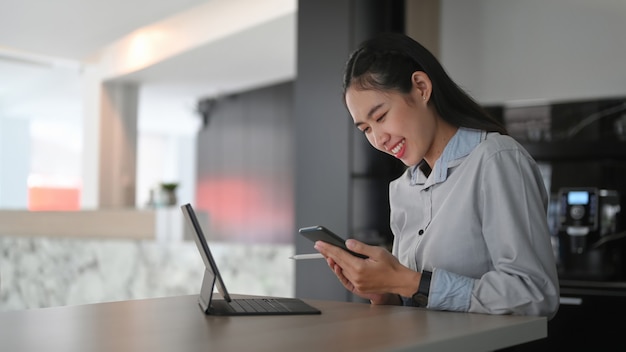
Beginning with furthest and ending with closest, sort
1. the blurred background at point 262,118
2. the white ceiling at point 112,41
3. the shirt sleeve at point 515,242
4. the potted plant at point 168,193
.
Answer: the potted plant at point 168,193 < the white ceiling at point 112,41 < the blurred background at point 262,118 < the shirt sleeve at point 515,242

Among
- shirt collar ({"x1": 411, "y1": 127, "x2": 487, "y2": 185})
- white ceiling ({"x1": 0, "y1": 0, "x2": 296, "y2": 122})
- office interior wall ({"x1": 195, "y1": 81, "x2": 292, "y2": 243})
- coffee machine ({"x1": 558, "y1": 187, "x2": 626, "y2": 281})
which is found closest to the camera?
shirt collar ({"x1": 411, "y1": 127, "x2": 487, "y2": 185})

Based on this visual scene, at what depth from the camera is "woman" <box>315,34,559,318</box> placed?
4.69 feet

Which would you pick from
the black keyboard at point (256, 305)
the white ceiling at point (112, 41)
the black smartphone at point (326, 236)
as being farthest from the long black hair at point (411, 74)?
the white ceiling at point (112, 41)

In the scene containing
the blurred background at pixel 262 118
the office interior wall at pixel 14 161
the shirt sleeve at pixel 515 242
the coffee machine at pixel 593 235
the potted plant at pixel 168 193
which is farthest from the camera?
the office interior wall at pixel 14 161

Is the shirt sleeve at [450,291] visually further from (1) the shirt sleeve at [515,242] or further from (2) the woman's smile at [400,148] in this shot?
Answer: (2) the woman's smile at [400,148]

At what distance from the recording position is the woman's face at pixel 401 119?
1.61 meters

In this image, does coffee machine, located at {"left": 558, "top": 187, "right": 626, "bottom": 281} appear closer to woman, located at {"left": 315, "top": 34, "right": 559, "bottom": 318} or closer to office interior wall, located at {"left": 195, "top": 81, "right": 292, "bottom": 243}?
woman, located at {"left": 315, "top": 34, "right": 559, "bottom": 318}

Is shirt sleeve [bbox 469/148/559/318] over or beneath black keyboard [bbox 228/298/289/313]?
over

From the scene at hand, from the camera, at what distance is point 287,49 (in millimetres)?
6750

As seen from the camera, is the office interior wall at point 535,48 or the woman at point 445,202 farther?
the office interior wall at point 535,48

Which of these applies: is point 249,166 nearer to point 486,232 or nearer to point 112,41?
point 112,41

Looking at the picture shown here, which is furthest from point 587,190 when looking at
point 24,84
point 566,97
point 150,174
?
point 150,174

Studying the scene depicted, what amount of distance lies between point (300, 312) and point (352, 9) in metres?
2.39

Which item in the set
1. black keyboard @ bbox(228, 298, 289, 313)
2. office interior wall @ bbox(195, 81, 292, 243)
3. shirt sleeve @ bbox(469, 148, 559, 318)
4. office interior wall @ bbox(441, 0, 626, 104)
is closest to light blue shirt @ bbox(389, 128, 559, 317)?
shirt sleeve @ bbox(469, 148, 559, 318)
